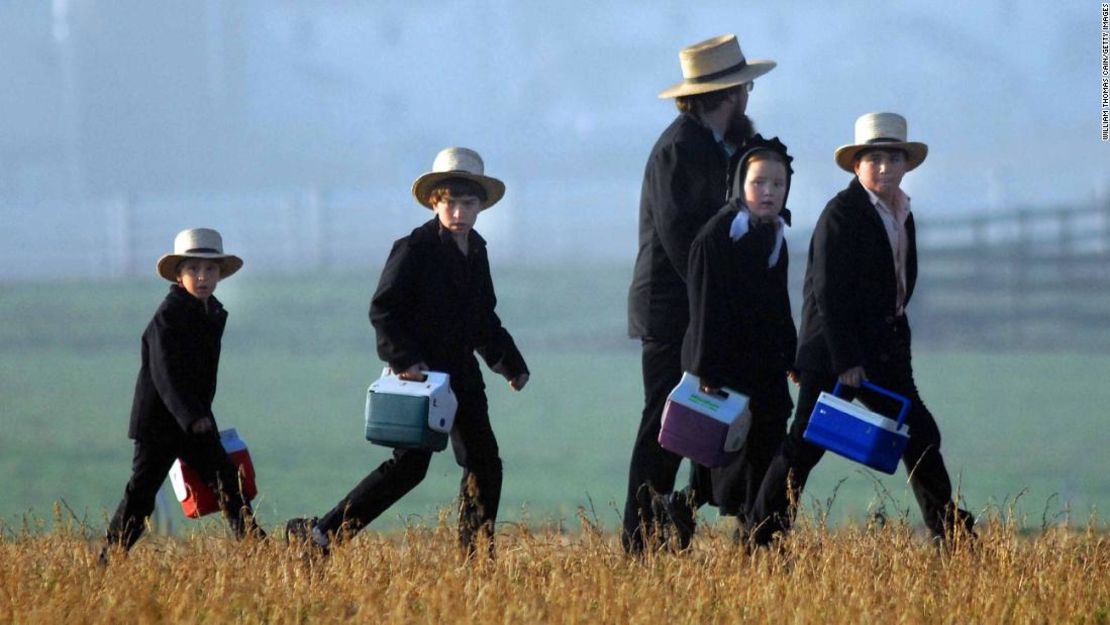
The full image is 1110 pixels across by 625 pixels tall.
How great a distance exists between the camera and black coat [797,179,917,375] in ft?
21.1

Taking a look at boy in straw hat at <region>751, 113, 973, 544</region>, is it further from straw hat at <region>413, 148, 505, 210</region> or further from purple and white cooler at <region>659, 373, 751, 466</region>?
straw hat at <region>413, 148, 505, 210</region>

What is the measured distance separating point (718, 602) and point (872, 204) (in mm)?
1496

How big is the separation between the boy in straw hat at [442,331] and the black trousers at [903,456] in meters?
0.93

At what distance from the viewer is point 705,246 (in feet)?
20.7

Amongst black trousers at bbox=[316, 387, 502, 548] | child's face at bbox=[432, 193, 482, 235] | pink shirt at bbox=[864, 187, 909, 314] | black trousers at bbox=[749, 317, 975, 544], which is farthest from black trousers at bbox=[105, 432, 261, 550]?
pink shirt at bbox=[864, 187, 909, 314]

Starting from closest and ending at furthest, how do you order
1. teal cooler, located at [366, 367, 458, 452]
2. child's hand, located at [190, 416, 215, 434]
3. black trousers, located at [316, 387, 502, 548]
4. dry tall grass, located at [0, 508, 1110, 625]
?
dry tall grass, located at [0, 508, 1110, 625] < teal cooler, located at [366, 367, 458, 452] < black trousers, located at [316, 387, 502, 548] < child's hand, located at [190, 416, 215, 434]

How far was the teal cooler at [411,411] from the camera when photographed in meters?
6.41

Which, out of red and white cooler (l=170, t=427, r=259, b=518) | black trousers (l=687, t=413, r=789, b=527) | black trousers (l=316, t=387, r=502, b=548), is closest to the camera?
black trousers (l=687, t=413, r=789, b=527)

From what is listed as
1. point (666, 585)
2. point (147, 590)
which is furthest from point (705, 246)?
point (147, 590)

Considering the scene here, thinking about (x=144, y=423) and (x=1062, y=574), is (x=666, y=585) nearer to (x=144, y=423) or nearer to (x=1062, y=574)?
(x=1062, y=574)

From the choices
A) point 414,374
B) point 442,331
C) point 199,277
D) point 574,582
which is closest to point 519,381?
point 442,331

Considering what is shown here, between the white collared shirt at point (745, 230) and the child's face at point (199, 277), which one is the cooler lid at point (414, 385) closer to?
the child's face at point (199, 277)

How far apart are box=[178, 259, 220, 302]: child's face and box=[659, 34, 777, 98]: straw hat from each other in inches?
67.4

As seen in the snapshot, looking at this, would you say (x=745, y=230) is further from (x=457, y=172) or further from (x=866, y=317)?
(x=457, y=172)
